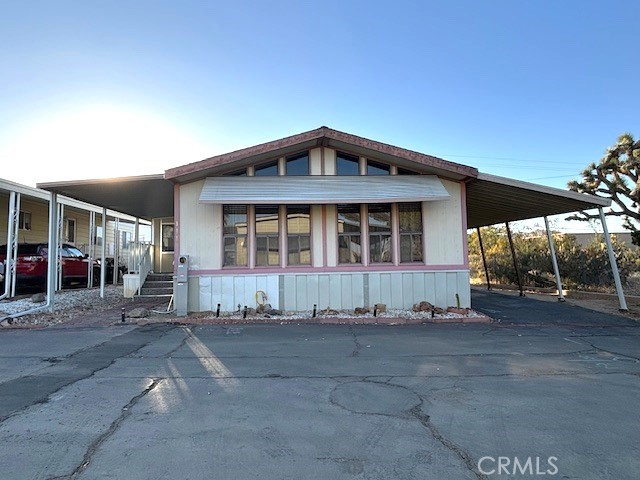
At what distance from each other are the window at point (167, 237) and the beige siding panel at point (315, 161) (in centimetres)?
771

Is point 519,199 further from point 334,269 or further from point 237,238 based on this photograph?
point 237,238

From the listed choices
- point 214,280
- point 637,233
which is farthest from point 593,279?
point 214,280

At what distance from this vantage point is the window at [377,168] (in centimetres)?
1066

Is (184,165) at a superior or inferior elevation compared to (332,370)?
superior

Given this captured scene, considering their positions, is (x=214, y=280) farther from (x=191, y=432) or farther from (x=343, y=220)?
(x=191, y=432)

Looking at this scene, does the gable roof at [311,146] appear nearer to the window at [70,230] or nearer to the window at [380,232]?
the window at [380,232]

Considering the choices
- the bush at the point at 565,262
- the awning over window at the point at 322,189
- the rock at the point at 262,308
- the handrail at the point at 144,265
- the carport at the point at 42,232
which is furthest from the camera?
the bush at the point at 565,262

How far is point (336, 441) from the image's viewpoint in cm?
330

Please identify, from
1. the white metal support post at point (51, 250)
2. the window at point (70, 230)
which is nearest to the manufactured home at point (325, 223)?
the white metal support post at point (51, 250)

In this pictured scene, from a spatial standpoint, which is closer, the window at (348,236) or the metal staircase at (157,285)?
the window at (348,236)

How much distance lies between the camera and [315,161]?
1046cm

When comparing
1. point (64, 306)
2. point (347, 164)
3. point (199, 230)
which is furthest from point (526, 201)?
point (64, 306)

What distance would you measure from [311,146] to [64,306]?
8.24 meters

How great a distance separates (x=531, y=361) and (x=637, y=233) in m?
10.3
